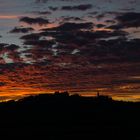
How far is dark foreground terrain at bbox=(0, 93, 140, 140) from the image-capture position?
503 feet

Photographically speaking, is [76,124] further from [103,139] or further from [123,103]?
[103,139]

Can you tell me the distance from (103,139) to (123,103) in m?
62.7

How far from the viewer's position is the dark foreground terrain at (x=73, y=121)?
6033 inches

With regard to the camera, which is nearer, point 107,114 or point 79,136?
point 79,136

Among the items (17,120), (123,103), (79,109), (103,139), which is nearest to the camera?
(103,139)

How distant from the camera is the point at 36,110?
187 meters

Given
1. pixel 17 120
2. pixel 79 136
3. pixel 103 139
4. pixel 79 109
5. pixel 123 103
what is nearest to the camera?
pixel 103 139

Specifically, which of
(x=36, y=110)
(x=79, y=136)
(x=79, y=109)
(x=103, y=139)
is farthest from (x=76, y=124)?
(x=103, y=139)

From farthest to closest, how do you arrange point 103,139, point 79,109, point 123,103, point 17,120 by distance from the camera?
point 123,103 < point 79,109 < point 17,120 < point 103,139

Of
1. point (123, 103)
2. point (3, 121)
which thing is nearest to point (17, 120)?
point (3, 121)

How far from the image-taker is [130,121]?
175875 millimetres

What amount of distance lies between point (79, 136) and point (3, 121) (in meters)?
43.4

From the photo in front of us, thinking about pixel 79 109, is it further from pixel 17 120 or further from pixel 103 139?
pixel 103 139

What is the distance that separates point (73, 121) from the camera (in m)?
191
